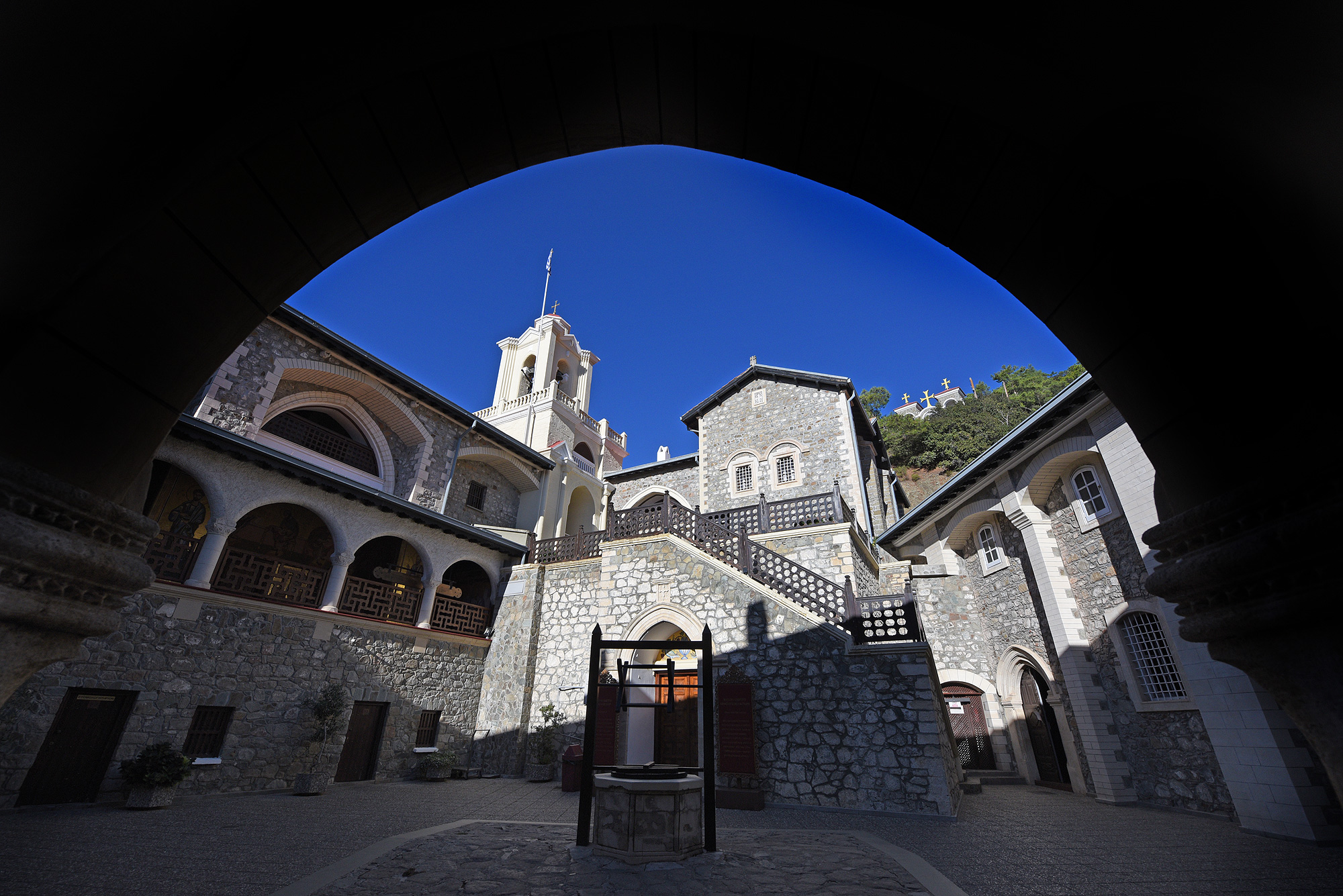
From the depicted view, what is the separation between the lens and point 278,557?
12.9 metres

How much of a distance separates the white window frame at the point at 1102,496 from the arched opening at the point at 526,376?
21193mm

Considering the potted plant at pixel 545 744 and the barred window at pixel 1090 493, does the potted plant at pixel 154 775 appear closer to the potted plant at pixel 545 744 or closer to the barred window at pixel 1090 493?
the potted plant at pixel 545 744

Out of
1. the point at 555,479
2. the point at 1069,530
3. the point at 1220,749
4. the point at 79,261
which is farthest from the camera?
the point at 555,479

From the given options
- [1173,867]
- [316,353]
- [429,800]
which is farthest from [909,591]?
[316,353]

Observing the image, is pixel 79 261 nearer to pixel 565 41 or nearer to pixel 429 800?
pixel 565 41

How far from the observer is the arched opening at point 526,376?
26766 mm

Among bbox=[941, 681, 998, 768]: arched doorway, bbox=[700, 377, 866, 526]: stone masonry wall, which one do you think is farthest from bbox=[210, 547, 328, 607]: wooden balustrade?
bbox=[941, 681, 998, 768]: arched doorway

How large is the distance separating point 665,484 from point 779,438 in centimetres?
550

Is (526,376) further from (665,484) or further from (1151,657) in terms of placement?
(1151,657)

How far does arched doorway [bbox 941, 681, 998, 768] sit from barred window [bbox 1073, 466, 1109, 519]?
606cm

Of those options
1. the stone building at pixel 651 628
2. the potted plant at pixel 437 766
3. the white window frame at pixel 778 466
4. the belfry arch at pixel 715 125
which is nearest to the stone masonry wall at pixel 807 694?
the stone building at pixel 651 628

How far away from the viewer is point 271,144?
5.84 ft

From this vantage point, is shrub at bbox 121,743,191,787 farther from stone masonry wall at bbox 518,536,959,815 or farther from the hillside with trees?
the hillside with trees

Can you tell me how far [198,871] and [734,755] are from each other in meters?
7.85
